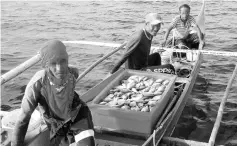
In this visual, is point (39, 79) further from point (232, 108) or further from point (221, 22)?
point (221, 22)

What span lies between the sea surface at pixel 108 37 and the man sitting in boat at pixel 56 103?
133 inches

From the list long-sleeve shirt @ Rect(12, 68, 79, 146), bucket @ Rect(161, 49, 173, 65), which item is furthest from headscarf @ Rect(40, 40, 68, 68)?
bucket @ Rect(161, 49, 173, 65)

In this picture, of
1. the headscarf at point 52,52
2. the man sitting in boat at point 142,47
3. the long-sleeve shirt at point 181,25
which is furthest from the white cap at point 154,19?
the long-sleeve shirt at point 181,25

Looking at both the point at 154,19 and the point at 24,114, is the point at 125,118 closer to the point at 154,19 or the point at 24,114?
the point at 24,114

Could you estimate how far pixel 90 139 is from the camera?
3.64m

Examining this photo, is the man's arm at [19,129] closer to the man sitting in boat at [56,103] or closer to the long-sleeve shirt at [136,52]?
the man sitting in boat at [56,103]

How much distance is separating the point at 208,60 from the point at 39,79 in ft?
28.9

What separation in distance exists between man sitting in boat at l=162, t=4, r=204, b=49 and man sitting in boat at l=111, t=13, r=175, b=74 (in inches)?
105

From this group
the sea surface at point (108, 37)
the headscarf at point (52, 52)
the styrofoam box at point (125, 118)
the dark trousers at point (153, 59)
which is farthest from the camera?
the sea surface at point (108, 37)

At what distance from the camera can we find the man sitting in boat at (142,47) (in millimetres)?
5629

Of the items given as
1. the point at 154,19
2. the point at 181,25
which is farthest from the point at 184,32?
the point at 154,19

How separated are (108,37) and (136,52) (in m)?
7.86

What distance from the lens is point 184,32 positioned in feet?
29.5

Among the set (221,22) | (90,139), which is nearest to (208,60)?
(221,22)
